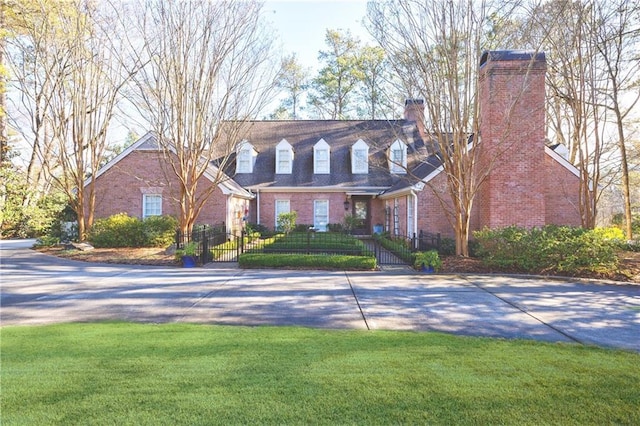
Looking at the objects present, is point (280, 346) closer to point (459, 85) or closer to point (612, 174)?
point (459, 85)

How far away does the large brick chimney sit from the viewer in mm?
13680

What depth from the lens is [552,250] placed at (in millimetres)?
10781

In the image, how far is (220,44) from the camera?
14211mm

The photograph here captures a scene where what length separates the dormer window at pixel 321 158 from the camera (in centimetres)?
2372

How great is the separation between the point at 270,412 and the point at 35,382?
2.45 metres

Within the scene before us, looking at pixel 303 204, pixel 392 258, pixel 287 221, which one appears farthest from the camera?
pixel 303 204

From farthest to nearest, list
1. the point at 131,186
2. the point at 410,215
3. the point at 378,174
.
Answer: the point at 378,174 → the point at 131,186 → the point at 410,215

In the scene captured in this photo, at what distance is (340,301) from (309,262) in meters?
4.45

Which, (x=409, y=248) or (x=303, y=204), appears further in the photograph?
(x=303, y=204)

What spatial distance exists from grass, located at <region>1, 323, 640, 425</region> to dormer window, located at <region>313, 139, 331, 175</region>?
1900 cm

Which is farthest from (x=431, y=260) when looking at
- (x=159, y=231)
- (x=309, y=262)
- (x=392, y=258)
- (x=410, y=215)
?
(x=159, y=231)

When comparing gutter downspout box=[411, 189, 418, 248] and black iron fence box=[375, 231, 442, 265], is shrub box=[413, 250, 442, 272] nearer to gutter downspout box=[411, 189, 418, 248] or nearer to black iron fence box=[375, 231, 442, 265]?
black iron fence box=[375, 231, 442, 265]

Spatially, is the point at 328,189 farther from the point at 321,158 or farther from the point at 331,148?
the point at 331,148

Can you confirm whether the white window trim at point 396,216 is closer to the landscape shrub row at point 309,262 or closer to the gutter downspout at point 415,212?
the gutter downspout at point 415,212
